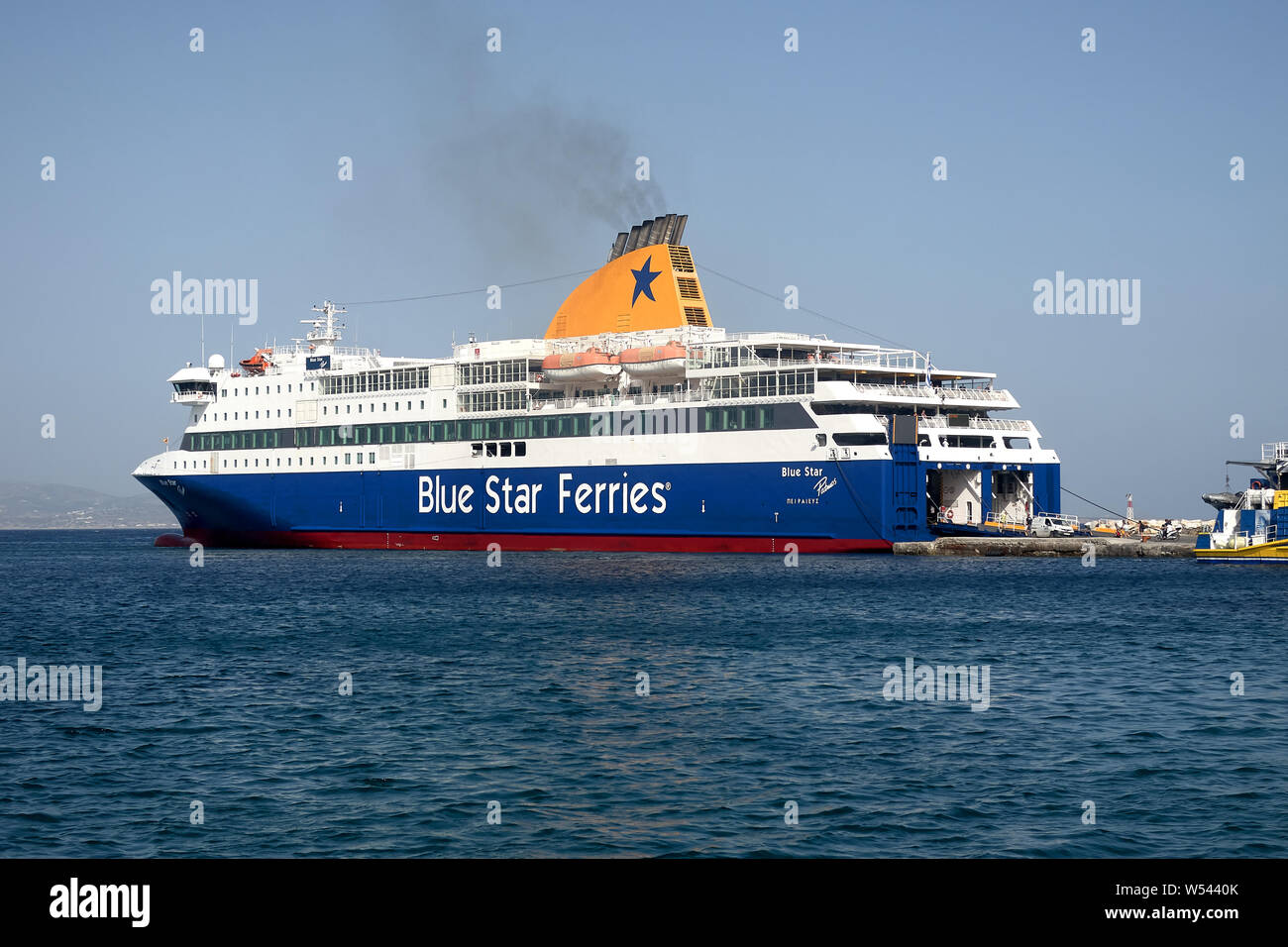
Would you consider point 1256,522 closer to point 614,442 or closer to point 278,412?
point 614,442

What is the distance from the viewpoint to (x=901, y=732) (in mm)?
19656

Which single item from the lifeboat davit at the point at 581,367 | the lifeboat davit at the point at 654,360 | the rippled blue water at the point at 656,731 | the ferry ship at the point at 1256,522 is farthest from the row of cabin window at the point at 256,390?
the ferry ship at the point at 1256,522

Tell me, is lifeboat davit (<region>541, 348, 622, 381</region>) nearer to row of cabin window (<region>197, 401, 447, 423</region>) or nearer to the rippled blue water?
row of cabin window (<region>197, 401, 447, 423</region>)

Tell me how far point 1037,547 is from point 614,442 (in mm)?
21854

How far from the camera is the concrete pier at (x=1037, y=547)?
5878cm

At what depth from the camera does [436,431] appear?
71250 millimetres

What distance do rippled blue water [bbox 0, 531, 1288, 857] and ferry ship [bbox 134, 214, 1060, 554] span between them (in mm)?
17671

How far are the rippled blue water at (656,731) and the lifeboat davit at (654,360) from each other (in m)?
23.8

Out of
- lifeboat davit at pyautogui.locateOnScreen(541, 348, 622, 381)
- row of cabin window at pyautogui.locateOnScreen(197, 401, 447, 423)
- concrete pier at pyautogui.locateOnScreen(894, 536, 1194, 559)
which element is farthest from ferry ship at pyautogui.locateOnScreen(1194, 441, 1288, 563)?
row of cabin window at pyautogui.locateOnScreen(197, 401, 447, 423)

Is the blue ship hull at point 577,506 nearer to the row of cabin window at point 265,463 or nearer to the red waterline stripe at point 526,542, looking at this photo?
the red waterline stripe at point 526,542

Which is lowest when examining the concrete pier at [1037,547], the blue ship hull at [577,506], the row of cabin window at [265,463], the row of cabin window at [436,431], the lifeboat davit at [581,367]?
the concrete pier at [1037,547]
